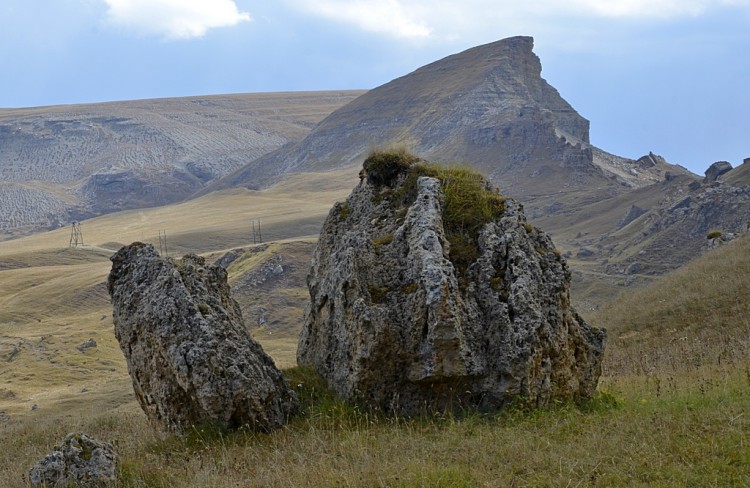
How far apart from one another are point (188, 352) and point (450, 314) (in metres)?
3.27

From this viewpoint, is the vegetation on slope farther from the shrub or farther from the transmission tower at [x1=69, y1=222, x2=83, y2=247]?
the transmission tower at [x1=69, y1=222, x2=83, y2=247]

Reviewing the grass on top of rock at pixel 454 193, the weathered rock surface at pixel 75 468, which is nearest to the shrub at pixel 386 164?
the grass on top of rock at pixel 454 193

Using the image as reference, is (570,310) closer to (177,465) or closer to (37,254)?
(177,465)

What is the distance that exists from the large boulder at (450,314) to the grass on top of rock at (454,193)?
2 cm

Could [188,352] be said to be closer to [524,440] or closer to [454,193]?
[524,440]

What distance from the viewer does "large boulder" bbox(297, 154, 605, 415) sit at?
30.9 ft

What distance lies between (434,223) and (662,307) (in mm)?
16613

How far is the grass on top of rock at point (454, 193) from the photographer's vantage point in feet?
36.3

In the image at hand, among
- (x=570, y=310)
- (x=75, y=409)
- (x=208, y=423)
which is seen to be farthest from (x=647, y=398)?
(x=75, y=409)

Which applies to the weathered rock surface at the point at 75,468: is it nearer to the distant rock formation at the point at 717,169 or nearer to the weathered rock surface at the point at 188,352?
the weathered rock surface at the point at 188,352

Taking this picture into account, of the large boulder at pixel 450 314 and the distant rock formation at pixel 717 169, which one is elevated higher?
the distant rock formation at pixel 717 169

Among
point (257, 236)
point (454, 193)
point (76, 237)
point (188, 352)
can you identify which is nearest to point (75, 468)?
point (188, 352)

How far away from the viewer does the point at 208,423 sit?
934 cm

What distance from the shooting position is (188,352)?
9305 millimetres
